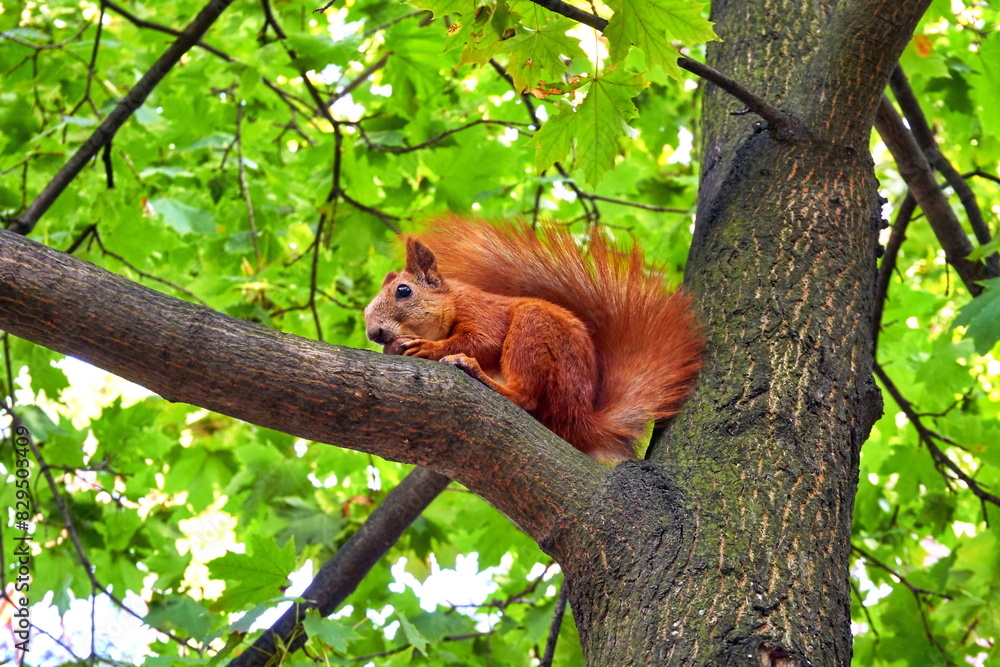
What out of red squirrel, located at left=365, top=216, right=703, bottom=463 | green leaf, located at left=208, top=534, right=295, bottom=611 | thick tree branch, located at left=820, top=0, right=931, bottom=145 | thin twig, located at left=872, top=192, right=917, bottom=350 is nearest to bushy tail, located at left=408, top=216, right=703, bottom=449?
red squirrel, located at left=365, top=216, right=703, bottom=463

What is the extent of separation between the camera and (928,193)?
2.46 meters

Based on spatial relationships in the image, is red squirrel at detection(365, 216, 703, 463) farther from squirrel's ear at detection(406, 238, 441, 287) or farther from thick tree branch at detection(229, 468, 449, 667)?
thick tree branch at detection(229, 468, 449, 667)

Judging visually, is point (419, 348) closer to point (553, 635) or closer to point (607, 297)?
point (607, 297)

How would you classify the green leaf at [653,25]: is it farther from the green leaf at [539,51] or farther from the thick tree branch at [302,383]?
the thick tree branch at [302,383]

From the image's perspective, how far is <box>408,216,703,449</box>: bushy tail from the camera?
69.5 inches

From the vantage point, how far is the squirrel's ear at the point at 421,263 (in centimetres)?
229

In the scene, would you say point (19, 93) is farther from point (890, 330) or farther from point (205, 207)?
point (890, 330)

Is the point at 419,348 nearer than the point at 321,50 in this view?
Yes

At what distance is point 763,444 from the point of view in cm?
155

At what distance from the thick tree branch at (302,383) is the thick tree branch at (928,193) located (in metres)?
1.45

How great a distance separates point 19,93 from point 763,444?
294 cm

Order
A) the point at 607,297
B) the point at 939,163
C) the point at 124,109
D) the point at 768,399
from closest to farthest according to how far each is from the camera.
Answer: the point at 768,399 < the point at 607,297 < the point at 124,109 < the point at 939,163

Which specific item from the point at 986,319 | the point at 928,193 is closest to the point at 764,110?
the point at 986,319

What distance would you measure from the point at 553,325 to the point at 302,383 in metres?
0.73
